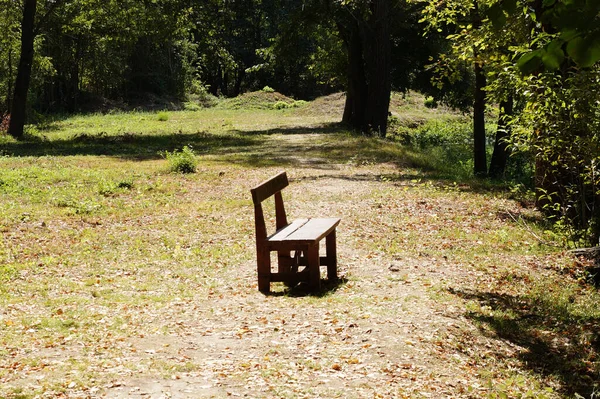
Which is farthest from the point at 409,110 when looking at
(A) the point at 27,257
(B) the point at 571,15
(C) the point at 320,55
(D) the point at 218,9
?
(B) the point at 571,15

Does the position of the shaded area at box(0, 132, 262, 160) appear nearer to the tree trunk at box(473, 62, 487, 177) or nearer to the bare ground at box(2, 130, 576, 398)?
the tree trunk at box(473, 62, 487, 177)

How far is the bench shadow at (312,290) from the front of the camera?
875 cm

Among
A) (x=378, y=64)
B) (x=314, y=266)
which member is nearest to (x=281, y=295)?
(x=314, y=266)

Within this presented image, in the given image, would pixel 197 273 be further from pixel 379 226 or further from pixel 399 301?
pixel 379 226

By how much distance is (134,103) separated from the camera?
172 feet

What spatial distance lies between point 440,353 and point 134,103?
157 feet

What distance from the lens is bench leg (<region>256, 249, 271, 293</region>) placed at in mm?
8680

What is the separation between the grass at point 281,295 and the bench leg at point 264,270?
0.20 metres

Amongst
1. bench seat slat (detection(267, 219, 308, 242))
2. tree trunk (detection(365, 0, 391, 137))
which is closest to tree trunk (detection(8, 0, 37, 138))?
tree trunk (detection(365, 0, 391, 137))

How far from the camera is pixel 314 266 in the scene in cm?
869

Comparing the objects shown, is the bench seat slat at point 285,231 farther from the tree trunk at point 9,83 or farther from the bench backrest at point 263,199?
the tree trunk at point 9,83

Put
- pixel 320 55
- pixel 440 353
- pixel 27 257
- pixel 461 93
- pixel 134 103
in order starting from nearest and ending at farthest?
pixel 440 353
pixel 27 257
pixel 461 93
pixel 320 55
pixel 134 103

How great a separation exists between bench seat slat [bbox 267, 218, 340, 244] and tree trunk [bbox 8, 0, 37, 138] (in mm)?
21551

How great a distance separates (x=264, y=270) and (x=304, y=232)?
0.62m
